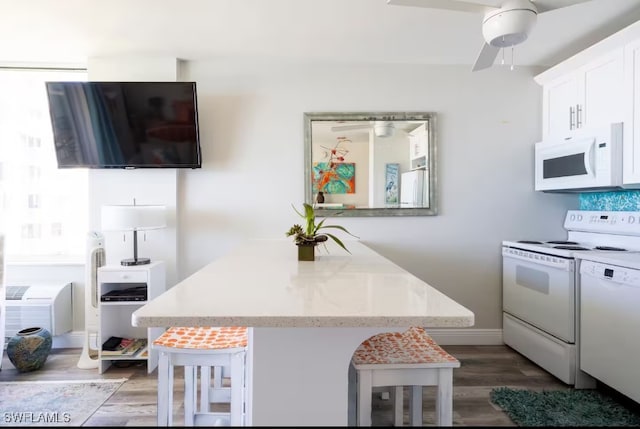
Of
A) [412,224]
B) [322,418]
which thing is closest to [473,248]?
[412,224]

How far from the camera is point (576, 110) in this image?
8.99 ft

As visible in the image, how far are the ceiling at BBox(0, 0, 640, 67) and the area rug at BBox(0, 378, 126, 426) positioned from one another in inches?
93.5

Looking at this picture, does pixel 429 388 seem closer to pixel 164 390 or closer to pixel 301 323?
pixel 164 390

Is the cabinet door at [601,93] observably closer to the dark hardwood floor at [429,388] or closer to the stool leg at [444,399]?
the dark hardwood floor at [429,388]

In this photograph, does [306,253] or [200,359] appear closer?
[200,359]

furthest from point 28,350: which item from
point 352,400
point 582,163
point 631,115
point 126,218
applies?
point 631,115

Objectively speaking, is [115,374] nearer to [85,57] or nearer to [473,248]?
[85,57]

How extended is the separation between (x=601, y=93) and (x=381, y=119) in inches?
59.6

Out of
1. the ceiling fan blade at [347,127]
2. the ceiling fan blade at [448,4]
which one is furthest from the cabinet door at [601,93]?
the ceiling fan blade at [347,127]

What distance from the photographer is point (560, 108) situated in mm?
2908

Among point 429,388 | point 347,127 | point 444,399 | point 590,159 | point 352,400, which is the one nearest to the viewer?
point 444,399

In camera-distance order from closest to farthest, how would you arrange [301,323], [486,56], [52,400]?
[301,323]
[486,56]
[52,400]

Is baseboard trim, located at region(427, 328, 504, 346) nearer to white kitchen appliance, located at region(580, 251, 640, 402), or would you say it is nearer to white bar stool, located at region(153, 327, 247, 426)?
white kitchen appliance, located at region(580, 251, 640, 402)

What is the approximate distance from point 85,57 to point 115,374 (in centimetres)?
248
